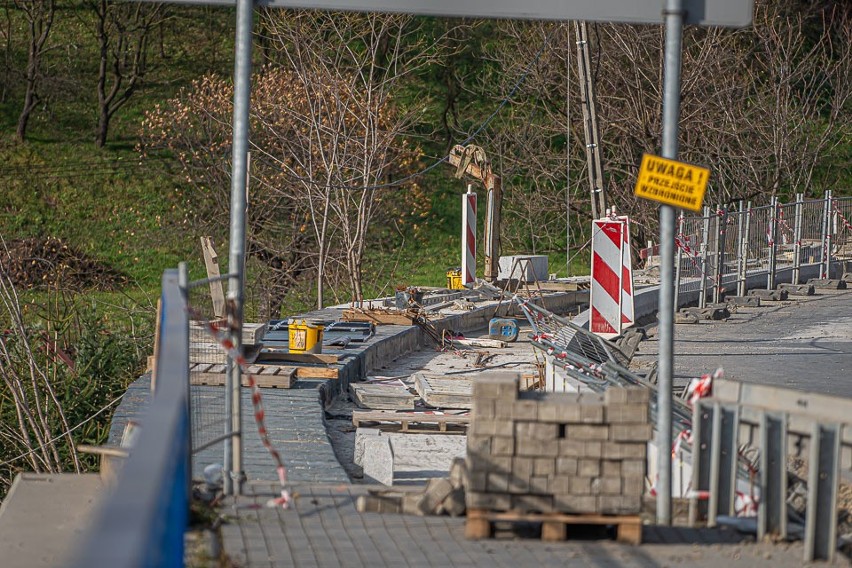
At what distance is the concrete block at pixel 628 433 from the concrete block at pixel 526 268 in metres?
16.0

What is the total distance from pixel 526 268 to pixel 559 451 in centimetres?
1641

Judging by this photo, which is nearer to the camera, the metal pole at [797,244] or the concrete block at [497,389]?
the concrete block at [497,389]

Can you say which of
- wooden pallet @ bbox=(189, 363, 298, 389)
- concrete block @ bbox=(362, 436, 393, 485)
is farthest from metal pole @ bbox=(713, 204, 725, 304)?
concrete block @ bbox=(362, 436, 393, 485)

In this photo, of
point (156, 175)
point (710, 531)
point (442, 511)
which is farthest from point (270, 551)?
point (156, 175)

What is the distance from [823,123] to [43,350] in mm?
32810

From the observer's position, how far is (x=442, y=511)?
6.68m

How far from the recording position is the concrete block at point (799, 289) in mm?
24656

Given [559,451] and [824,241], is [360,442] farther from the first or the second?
[824,241]

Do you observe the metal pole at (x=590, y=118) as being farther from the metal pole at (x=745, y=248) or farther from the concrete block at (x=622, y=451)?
the concrete block at (x=622, y=451)

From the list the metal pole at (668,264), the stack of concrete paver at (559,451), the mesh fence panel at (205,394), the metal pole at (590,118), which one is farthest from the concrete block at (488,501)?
the metal pole at (590,118)

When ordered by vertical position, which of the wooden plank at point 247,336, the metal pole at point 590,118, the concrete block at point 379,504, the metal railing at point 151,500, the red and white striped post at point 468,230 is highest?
the metal pole at point 590,118

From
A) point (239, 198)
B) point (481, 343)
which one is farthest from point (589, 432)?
point (481, 343)

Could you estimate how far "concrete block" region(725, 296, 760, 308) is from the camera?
22641 millimetres

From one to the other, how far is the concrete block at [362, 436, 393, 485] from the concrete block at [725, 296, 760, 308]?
13.8m
